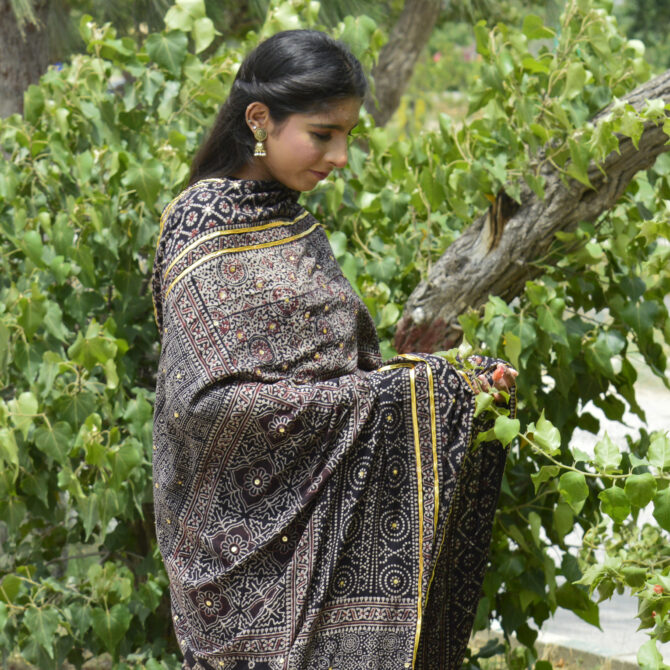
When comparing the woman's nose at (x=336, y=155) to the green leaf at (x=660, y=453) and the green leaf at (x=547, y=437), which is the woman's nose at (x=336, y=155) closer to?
the green leaf at (x=547, y=437)

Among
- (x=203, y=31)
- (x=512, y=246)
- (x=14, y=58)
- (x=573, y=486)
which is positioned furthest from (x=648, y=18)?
(x=573, y=486)

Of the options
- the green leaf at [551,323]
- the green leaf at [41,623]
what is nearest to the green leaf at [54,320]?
the green leaf at [41,623]

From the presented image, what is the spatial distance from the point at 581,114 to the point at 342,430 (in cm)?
114

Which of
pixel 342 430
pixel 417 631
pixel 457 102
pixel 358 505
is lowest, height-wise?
pixel 457 102

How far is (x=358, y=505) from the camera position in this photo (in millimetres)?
2062

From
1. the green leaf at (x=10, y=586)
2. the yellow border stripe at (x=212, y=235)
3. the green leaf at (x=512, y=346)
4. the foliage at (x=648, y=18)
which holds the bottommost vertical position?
the foliage at (x=648, y=18)

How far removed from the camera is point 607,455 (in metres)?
1.80

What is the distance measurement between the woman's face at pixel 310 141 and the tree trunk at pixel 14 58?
2808mm

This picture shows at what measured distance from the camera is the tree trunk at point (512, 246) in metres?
2.55

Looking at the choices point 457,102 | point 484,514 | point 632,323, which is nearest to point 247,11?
point 632,323

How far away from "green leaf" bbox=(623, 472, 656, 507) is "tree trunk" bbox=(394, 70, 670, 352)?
1.04m

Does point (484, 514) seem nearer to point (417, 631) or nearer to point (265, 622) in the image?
point (417, 631)

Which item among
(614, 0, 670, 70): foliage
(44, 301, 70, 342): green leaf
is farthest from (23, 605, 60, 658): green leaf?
(614, 0, 670, 70): foliage

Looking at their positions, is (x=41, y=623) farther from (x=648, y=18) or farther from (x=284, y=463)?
(x=648, y=18)
